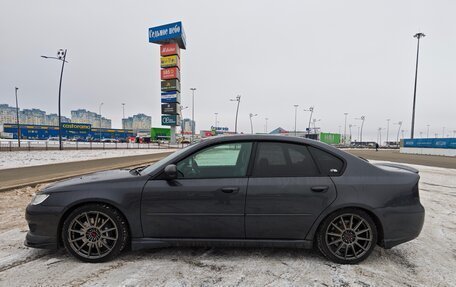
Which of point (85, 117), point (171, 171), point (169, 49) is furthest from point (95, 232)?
point (85, 117)

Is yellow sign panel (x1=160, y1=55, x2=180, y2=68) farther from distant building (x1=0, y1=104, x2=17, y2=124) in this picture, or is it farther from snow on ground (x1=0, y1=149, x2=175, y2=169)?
distant building (x1=0, y1=104, x2=17, y2=124)

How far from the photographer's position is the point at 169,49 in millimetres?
54031

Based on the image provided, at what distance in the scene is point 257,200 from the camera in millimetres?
2768

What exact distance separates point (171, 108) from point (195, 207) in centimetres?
5473

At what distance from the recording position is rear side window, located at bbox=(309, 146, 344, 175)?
9.46ft

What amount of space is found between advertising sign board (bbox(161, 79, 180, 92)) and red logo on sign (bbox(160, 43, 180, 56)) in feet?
19.4

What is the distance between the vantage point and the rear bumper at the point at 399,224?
2783 mm

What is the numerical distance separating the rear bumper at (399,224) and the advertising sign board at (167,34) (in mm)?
56318

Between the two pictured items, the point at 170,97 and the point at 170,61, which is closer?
the point at 170,61

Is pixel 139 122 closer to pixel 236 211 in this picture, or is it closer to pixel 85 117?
pixel 85 117

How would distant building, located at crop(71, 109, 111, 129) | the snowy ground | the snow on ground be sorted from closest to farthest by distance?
the snowy ground → the snow on ground → distant building, located at crop(71, 109, 111, 129)

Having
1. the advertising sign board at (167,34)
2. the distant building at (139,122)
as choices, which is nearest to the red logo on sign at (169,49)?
the advertising sign board at (167,34)

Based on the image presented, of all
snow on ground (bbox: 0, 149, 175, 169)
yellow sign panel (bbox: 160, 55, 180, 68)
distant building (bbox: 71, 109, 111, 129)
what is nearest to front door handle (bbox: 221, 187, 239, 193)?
snow on ground (bbox: 0, 149, 175, 169)

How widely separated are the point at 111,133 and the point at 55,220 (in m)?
97.2
